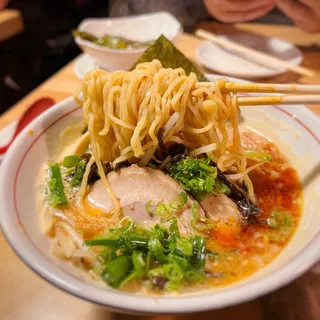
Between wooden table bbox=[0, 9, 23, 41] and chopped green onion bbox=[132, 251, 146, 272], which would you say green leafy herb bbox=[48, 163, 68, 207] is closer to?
chopped green onion bbox=[132, 251, 146, 272]

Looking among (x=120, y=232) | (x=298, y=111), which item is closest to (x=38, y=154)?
(x=120, y=232)

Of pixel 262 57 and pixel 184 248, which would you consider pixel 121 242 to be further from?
pixel 262 57

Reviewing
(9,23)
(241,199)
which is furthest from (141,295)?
(9,23)

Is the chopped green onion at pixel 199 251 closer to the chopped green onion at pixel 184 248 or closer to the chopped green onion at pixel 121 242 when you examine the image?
the chopped green onion at pixel 184 248

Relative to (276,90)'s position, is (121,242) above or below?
below

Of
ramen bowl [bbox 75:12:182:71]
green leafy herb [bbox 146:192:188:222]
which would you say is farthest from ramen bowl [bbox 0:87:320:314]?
ramen bowl [bbox 75:12:182:71]
